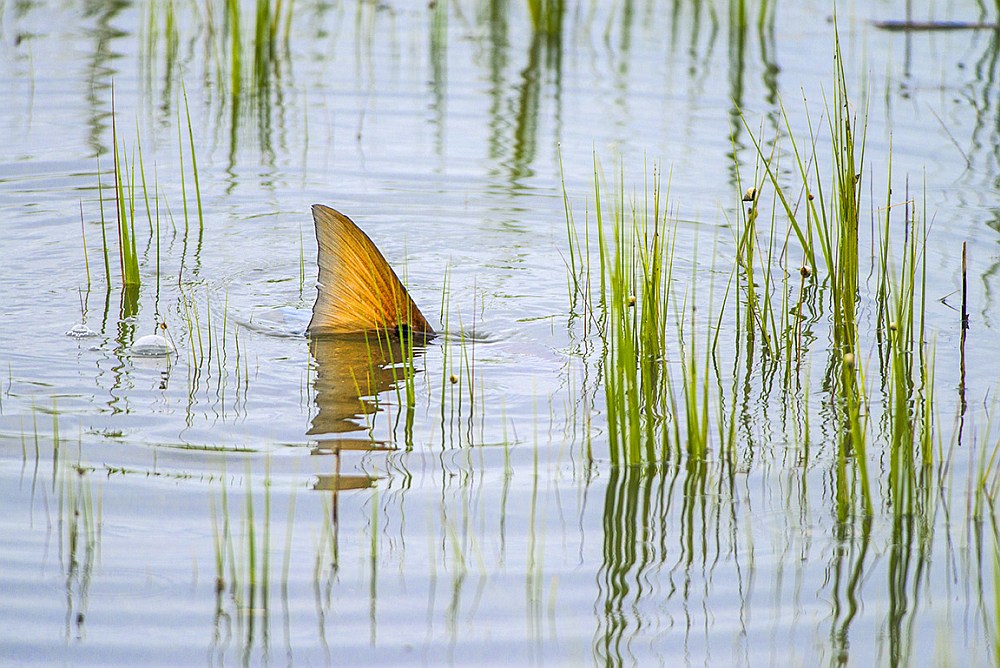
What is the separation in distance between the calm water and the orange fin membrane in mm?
133

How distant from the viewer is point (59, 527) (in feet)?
9.65

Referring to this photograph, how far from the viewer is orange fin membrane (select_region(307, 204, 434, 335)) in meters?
3.91

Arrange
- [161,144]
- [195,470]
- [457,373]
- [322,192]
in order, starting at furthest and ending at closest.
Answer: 1. [161,144]
2. [322,192]
3. [457,373]
4. [195,470]

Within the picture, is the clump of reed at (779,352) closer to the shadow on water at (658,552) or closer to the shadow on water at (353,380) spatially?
the shadow on water at (658,552)

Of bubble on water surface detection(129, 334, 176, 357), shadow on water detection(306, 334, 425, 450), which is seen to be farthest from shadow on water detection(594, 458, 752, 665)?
bubble on water surface detection(129, 334, 176, 357)

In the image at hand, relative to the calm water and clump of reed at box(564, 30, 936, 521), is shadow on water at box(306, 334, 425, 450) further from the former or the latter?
clump of reed at box(564, 30, 936, 521)

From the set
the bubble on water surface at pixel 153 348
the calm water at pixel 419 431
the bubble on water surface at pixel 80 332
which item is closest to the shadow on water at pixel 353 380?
the calm water at pixel 419 431

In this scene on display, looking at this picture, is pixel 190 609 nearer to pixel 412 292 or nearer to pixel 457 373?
pixel 457 373

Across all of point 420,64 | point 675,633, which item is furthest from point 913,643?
point 420,64

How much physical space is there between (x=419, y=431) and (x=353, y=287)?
0.71m

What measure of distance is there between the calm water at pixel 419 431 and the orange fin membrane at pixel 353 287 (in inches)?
5.2

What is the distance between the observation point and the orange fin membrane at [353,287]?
3914mm

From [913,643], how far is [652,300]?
1268mm

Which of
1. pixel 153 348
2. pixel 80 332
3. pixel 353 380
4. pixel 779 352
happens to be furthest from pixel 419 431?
pixel 80 332
